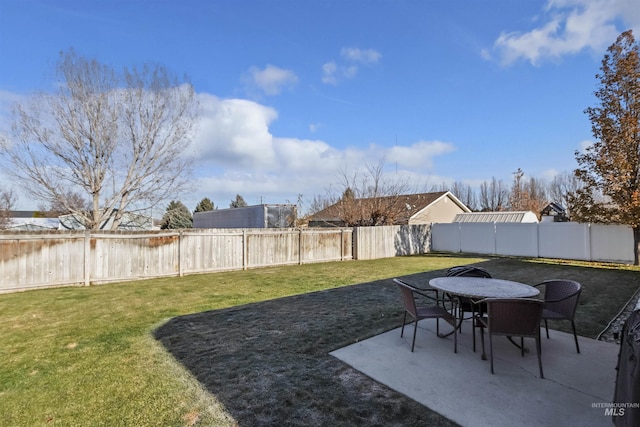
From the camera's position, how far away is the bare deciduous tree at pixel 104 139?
41.0 ft

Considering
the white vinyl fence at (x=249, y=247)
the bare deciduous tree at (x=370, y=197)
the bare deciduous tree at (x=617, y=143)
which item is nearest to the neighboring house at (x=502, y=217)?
the white vinyl fence at (x=249, y=247)

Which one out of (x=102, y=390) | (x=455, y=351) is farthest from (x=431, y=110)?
(x=102, y=390)

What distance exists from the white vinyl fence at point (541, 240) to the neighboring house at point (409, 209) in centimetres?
282

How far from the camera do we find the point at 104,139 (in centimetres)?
1354

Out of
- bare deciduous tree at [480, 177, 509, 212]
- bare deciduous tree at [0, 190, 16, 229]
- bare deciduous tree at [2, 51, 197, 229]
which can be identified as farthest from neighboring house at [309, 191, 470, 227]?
bare deciduous tree at [0, 190, 16, 229]

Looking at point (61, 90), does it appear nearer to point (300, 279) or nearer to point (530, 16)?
point (300, 279)

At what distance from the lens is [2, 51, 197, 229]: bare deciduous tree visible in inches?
492

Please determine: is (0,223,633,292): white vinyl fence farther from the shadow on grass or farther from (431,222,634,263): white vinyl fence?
the shadow on grass

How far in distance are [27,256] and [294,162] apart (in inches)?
563

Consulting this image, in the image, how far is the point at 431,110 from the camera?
1330 centimetres

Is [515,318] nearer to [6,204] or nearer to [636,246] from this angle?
[636,246]

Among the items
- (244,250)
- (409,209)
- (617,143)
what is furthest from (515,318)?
(409,209)

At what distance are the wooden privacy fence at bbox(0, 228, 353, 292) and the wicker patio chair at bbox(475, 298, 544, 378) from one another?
903cm

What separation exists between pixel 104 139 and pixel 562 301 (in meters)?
16.1
